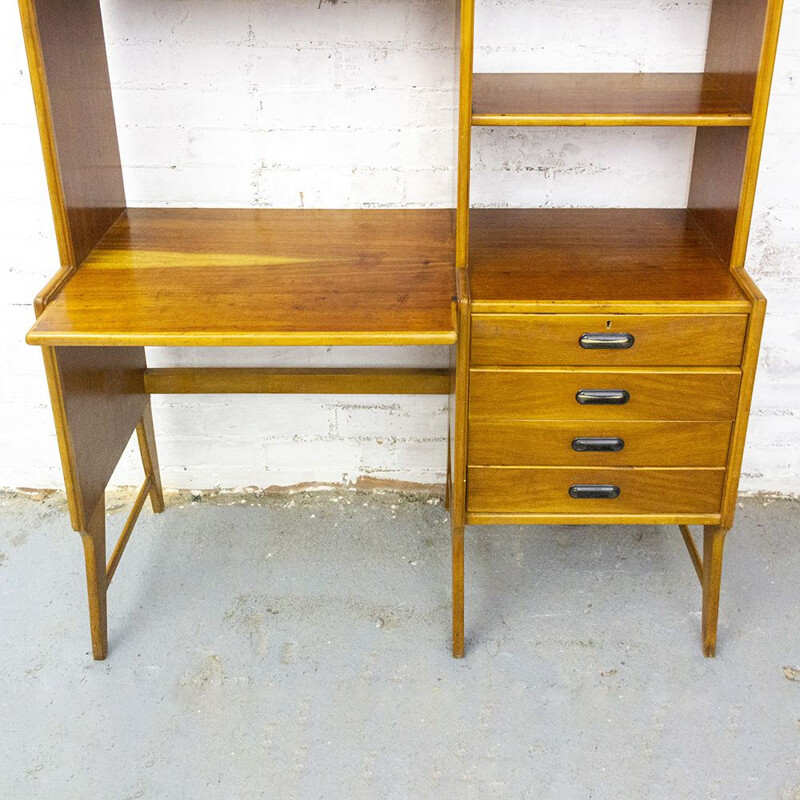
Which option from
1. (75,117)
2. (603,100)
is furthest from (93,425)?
(603,100)

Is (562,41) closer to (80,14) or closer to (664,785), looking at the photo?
(80,14)

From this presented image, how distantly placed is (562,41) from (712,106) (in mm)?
480

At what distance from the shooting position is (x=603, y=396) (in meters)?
2.08

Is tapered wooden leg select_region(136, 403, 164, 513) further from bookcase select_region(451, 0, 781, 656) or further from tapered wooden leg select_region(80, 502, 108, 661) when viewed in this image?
bookcase select_region(451, 0, 781, 656)

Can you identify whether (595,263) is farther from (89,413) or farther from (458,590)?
(89,413)

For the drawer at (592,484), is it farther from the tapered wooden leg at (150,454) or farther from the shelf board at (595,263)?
the tapered wooden leg at (150,454)

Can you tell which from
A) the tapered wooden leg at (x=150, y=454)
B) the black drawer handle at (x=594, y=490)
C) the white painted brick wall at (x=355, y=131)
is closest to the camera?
the black drawer handle at (x=594, y=490)

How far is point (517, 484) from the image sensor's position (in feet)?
7.16

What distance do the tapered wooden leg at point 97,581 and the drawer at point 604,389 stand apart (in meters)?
0.91

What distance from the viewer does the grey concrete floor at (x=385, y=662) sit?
2.00 m

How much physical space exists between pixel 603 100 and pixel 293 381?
105 cm

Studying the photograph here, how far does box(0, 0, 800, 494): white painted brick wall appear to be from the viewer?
2336mm

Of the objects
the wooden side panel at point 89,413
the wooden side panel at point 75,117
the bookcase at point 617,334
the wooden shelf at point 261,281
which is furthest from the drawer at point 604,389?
the wooden side panel at point 75,117

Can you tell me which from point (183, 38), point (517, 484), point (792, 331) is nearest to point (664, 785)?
point (517, 484)
